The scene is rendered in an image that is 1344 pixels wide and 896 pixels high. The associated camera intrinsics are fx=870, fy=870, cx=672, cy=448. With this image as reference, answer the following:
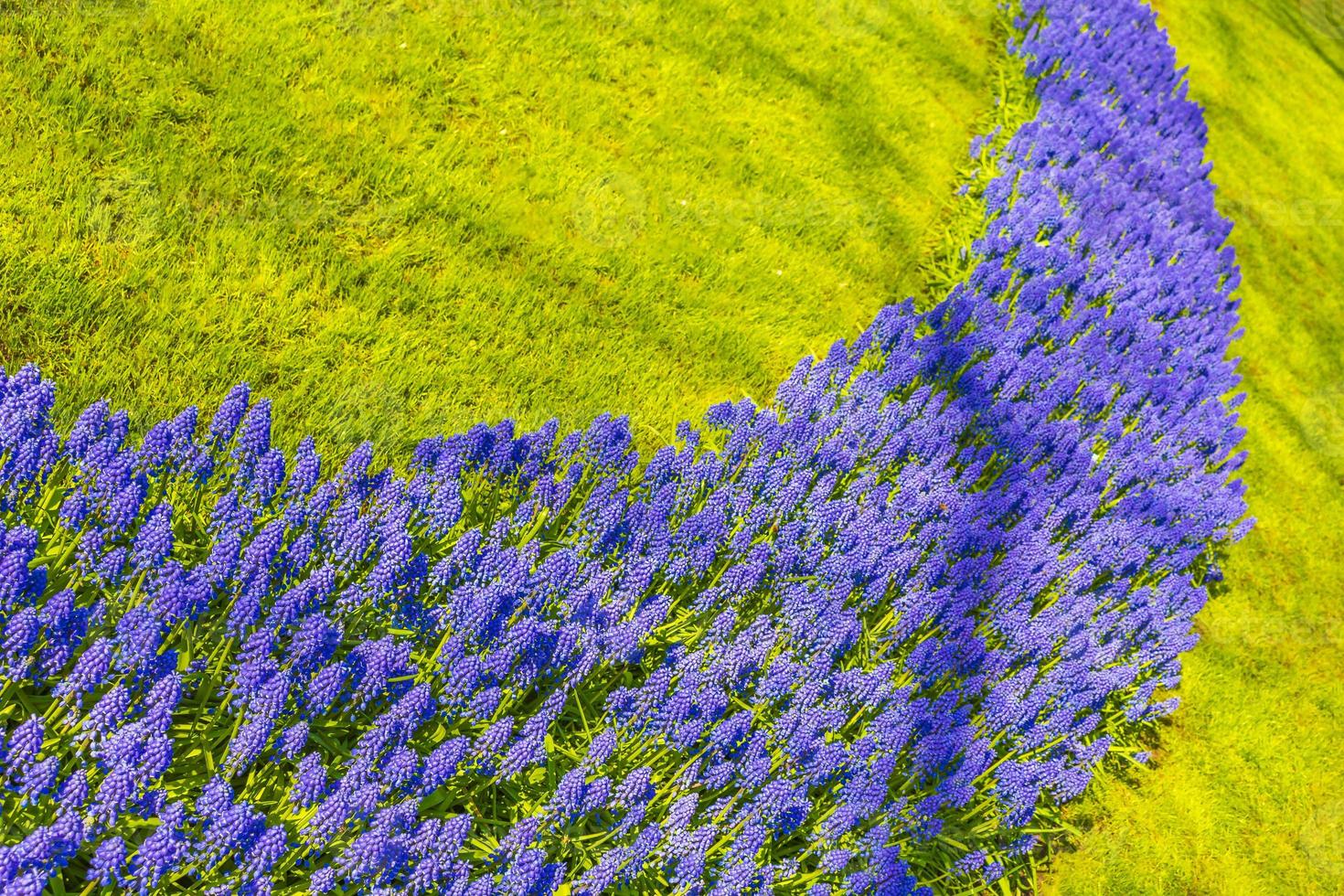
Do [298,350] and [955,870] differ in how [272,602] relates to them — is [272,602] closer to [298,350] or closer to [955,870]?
[298,350]

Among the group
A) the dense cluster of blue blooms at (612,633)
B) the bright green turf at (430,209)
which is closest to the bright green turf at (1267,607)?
the dense cluster of blue blooms at (612,633)

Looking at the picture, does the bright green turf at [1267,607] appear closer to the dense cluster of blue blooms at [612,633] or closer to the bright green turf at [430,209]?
the dense cluster of blue blooms at [612,633]

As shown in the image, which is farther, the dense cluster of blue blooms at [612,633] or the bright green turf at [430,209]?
the bright green turf at [430,209]

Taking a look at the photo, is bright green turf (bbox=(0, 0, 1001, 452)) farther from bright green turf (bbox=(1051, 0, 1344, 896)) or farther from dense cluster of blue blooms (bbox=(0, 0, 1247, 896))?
bright green turf (bbox=(1051, 0, 1344, 896))

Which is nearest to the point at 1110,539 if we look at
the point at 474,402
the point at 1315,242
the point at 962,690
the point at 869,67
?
the point at 962,690

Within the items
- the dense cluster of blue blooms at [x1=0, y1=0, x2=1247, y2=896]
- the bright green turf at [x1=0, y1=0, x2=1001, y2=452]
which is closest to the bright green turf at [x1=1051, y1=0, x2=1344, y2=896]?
the dense cluster of blue blooms at [x1=0, y1=0, x2=1247, y2=896]

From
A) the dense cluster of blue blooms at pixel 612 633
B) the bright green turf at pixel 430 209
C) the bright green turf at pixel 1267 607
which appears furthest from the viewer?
the bright green turf at pixel 1267 607

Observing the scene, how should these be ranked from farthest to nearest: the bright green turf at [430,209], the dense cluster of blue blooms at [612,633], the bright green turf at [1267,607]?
the bright green turf at [1267,607]
the bright green turf at [430,209]
the dense cluster of blue blooms at [612,633]

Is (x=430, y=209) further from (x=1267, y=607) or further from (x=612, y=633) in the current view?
(x=1267, y=607)
